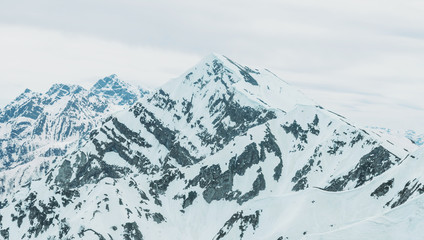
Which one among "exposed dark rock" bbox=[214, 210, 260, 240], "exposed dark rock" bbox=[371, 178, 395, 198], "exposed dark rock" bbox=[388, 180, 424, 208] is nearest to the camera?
"exposed dark rock" bbox=[388, 180, 424, 208]

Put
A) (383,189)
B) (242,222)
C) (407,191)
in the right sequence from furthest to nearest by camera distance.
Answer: (242,222) < (383,189) < (407,191)

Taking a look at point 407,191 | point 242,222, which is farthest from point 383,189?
point 242,222

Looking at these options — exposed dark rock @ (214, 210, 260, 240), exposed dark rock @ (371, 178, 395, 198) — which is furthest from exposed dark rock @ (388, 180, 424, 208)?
exposed dark rock @ (214, 210, 260, 240)

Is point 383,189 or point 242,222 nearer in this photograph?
point 383,189

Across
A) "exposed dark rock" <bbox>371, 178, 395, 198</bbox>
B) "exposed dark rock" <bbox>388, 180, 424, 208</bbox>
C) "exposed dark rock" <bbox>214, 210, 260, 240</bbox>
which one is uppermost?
"exposed dark rock" <bbox>388, 180, 424, 208</bbox>

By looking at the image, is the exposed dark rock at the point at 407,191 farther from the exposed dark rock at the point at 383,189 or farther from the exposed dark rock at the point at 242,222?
the exposed dark rock at the point at 242,222

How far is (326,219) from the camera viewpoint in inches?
6181

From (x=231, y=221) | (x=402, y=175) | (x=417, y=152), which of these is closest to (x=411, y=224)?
(x=402, y=175)

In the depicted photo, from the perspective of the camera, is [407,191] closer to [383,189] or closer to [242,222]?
[383,189]

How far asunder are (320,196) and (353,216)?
1652 centimetres

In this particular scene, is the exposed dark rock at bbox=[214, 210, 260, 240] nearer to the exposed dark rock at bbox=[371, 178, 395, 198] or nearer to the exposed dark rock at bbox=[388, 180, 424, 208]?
the exposed dark rock at bbox=[371, 178, 395, 198]

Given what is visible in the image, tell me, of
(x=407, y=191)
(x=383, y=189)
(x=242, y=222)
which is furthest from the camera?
(x=242, y=222)

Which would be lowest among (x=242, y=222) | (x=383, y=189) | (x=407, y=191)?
(x=242, y=222)

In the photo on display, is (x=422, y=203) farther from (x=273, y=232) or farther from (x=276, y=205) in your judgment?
(x=276, y=205)
